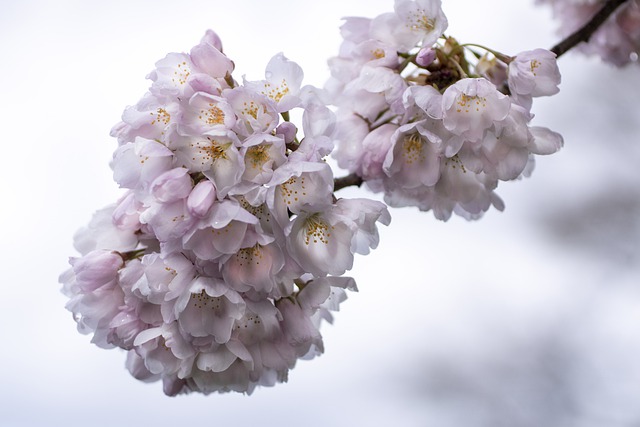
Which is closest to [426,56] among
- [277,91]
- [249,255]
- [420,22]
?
[420,22]

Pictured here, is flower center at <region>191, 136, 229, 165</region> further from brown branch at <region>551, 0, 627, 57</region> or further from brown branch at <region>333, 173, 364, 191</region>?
brown branch at <region>551, 0, 627, 57</region>

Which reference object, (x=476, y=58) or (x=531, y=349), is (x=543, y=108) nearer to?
(x=531, y=349)

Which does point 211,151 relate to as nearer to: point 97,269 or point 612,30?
point 97,269

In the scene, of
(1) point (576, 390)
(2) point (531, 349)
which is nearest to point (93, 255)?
(1) point (576, 390)

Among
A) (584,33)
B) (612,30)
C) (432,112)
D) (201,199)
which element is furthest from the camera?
(612,30)

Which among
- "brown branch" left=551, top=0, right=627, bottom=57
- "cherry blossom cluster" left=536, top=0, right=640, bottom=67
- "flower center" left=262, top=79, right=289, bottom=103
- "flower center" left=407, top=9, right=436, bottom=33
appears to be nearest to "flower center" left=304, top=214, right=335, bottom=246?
"flower center" left=262, top=79, right=289, bottom=103

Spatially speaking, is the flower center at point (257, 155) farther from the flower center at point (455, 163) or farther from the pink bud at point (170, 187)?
the flower center at point (455, 163)
